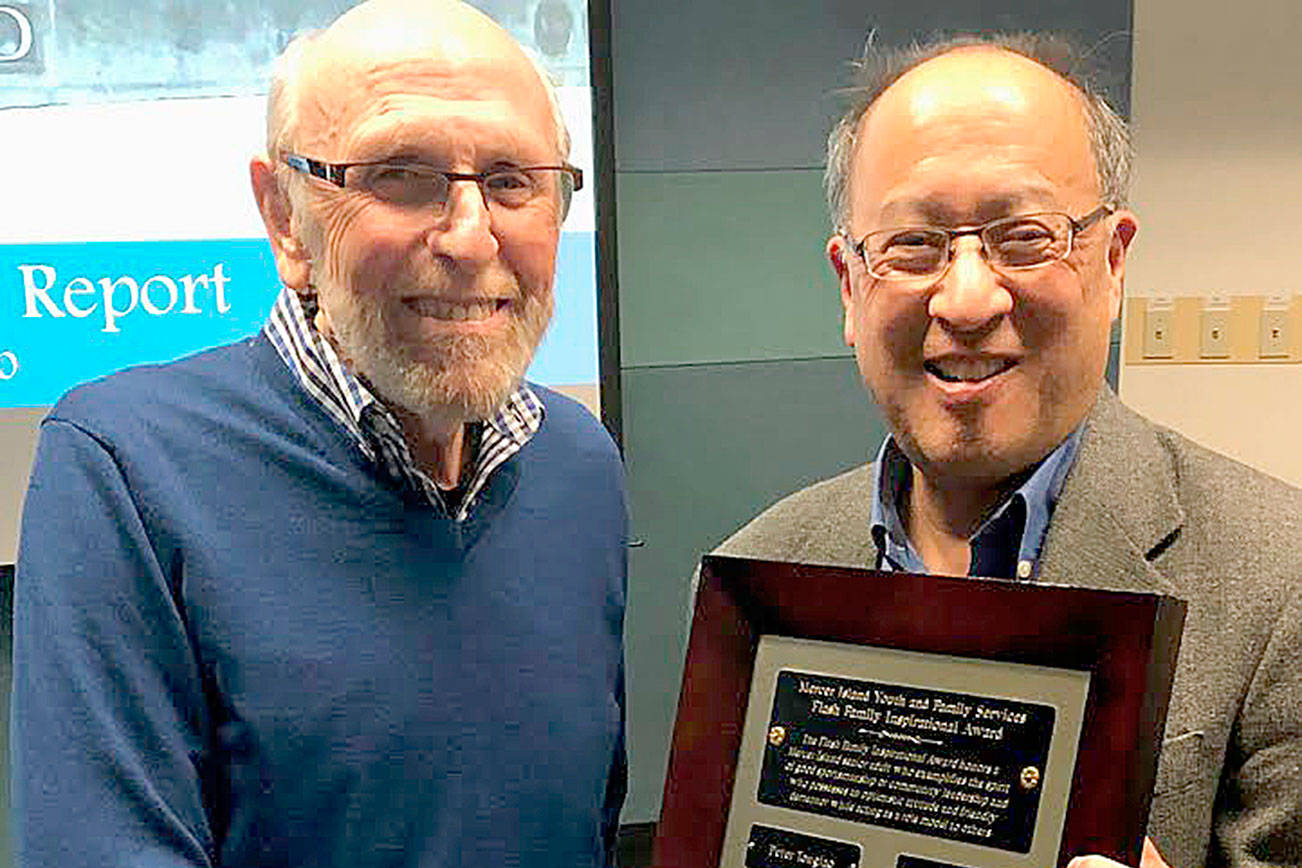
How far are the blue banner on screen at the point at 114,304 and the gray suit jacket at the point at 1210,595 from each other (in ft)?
4.16

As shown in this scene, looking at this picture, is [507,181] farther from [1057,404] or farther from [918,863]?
[918,863]

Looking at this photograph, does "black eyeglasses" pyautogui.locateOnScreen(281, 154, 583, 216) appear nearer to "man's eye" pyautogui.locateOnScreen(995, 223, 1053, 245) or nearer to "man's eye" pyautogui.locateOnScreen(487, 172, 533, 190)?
"man's eye" pyautogui.locateOnScreen(487, 172, 533, 190)

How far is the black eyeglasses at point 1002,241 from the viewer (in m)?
1.15

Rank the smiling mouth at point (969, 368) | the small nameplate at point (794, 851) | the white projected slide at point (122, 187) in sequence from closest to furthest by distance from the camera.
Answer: the small nameplate at point (794, 851) → the smiling mouth at point (969, 368) → the white projected slide at point (122, 187)

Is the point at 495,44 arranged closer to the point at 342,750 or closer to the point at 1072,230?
the point at 1072,230

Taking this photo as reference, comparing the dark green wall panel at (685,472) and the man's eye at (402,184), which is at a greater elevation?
the man's eye at (402,184)

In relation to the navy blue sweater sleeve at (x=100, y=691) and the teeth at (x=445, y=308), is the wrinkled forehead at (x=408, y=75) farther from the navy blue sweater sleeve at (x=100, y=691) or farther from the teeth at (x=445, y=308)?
the navy blue sweater sleeve at (x=100, y=691)

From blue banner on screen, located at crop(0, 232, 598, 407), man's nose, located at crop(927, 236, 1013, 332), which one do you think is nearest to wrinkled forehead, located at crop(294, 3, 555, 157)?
man's nose, located at crop(927, 236, 1013, 332)

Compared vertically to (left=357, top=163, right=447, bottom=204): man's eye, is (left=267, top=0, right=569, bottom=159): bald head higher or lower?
higher

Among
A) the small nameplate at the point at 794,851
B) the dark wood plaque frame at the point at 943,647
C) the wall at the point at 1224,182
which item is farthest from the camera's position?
the wall at the point at 1224,182

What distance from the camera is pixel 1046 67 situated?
121 cm

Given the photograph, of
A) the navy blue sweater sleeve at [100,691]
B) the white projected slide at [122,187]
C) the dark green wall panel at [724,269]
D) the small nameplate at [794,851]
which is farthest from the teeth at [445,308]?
the dark green wall panel at [724,269]

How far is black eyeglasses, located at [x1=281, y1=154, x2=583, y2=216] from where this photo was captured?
47.3 inches

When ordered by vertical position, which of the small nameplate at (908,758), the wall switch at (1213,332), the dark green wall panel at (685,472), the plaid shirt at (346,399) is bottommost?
the dark green wall panel at (685,472)
